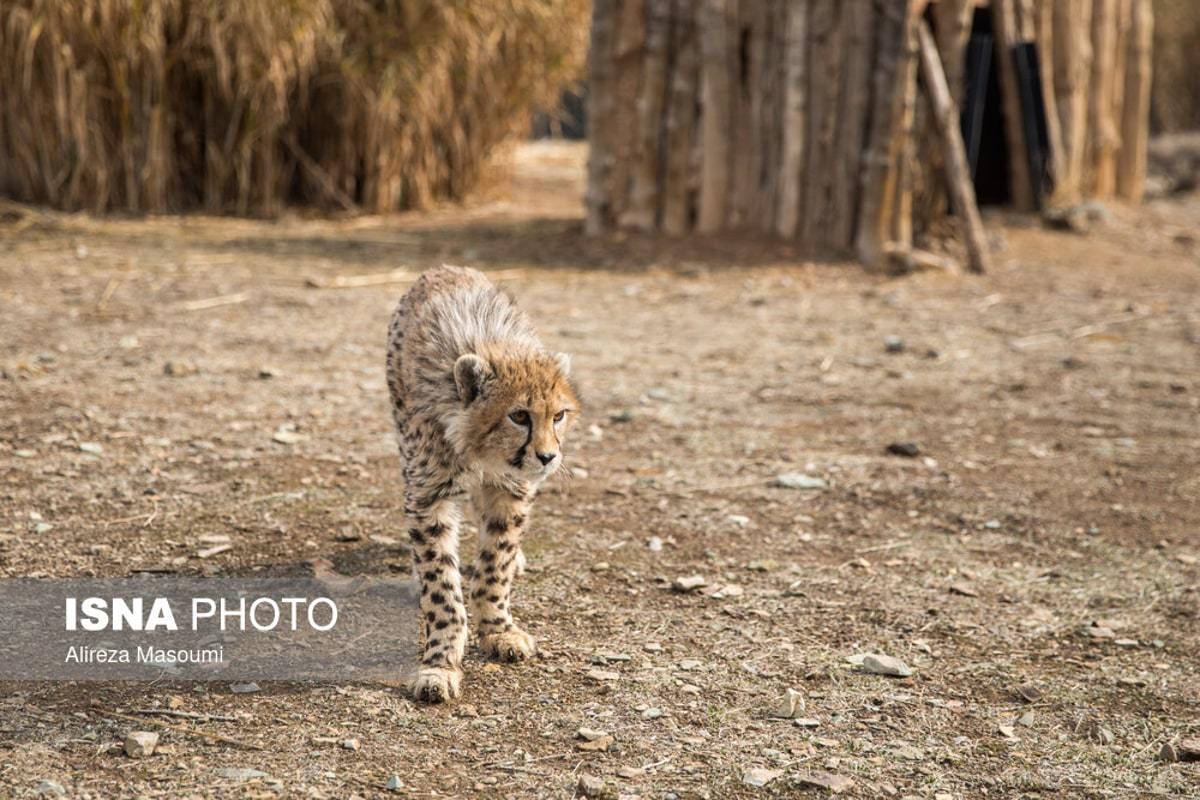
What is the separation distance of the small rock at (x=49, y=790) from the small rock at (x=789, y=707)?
1.68 m

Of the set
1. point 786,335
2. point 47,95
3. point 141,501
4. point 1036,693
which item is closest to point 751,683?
point 1036,693

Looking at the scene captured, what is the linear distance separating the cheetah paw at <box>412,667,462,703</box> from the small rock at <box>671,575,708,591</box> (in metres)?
0.99

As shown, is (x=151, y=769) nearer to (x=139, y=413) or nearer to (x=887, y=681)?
(x=887, y=681)

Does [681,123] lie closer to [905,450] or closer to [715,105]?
[715,105]

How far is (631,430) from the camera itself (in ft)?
19.9

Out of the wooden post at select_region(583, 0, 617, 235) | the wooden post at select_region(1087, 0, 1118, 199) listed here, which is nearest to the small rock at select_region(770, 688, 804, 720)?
the wooden post at select_region(583, 0, 617, 235)

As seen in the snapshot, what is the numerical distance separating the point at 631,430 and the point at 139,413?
2038 millimetres

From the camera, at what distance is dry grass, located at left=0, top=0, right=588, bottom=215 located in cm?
951

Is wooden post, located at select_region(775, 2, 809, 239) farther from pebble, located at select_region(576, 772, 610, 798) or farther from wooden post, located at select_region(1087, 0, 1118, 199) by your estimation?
pebble, located at select_region(576, 772, 610, 798)

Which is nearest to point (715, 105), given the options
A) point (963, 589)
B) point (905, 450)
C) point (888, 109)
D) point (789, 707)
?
point (888, 109)

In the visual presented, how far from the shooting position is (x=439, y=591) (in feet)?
12.3

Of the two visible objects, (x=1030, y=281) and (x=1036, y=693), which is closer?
(x=1036, y=693)

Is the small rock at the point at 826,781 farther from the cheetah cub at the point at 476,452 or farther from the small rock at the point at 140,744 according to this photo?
the small rock at the point at 140,744

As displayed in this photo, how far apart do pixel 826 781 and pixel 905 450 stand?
8.98 ft
